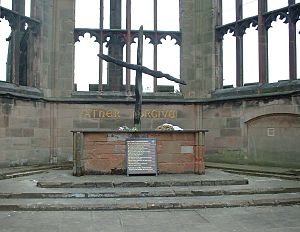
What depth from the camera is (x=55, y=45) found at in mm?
15227

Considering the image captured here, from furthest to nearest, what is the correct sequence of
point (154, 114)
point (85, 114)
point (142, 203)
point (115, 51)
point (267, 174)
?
point (115, 51) < point (154, 114) < point (85, 114) < point (267, 174) < point (142, 203)

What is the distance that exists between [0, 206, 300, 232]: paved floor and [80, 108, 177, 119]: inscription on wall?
8018mm

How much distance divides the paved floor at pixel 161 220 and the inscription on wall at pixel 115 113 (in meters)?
8.02

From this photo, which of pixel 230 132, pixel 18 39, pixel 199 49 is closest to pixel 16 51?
pixel 18 39

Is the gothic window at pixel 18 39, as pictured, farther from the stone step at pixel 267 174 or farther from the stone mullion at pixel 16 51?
the stone step at pixel 267 174

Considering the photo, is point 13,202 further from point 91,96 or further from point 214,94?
point 214,94

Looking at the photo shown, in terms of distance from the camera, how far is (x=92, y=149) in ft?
35.0

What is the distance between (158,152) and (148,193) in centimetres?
248

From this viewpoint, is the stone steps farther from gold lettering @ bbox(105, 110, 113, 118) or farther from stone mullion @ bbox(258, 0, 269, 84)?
gold lettering @ bbox(105, 110, 113, 118)

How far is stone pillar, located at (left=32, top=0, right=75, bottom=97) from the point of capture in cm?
1495

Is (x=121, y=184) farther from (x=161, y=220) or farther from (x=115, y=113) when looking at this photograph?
(x=115, y=113)

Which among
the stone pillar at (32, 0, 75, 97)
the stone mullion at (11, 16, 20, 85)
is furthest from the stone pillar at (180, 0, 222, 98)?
the stone mullion at (11, 16, 20, 85)

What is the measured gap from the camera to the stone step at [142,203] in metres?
7.46

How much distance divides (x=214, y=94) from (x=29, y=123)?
6.46m
